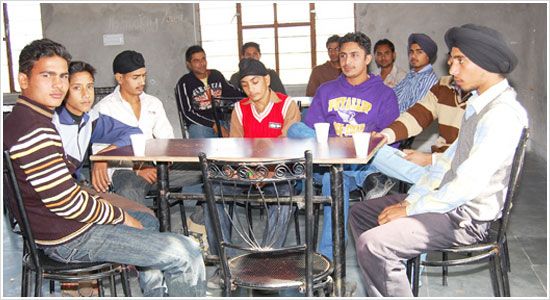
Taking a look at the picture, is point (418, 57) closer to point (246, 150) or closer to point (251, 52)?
point (246, 150)

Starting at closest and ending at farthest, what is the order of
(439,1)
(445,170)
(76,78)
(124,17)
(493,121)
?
(493,121) < (445,170) < (76,78) < (439,1) < (124,17)

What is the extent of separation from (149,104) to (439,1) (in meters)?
4.57

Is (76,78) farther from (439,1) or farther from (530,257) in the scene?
(439,1)

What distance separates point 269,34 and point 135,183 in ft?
15.3

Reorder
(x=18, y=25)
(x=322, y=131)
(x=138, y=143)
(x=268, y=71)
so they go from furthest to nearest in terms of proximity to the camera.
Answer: (x=18, y=25), (x=268, y=71), (x=322, y=131), (x=138, y=143)

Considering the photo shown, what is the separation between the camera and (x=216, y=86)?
17.9ft

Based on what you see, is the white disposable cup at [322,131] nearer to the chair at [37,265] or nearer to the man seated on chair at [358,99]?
the man seated on chair at [358,99]

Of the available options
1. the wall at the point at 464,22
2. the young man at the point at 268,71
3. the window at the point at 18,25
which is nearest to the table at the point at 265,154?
the young man at the point at 268,71

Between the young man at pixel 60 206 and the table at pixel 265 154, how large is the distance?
1.33ft

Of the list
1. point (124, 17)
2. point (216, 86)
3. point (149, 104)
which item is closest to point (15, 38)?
point (124, 17)

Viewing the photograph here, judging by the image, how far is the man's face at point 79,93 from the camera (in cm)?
281

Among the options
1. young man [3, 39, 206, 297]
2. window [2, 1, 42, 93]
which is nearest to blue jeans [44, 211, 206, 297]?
young man [3, 39, 206, 297]

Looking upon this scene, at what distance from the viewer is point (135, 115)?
3426mm

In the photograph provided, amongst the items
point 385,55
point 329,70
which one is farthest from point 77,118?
point 329,70
